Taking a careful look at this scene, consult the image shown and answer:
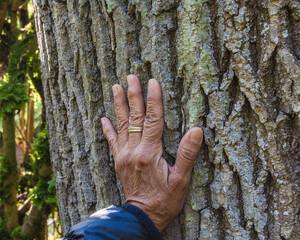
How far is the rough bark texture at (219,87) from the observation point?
1218 mm

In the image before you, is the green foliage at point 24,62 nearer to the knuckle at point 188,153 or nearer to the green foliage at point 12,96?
the green foliage at point 12,96

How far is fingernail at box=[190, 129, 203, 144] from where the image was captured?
1.31 metres

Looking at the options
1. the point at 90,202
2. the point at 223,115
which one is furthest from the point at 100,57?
the point at 90,202

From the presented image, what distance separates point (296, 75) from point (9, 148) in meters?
3.98

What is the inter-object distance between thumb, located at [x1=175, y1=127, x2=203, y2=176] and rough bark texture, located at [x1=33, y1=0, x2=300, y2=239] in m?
0.05

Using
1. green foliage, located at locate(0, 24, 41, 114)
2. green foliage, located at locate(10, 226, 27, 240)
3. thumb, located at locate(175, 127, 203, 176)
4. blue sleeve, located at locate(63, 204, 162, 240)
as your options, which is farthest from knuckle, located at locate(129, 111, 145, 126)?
green foliage, located at locate(10, 226, 27, 240)

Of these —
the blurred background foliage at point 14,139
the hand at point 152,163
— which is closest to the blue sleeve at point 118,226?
the hand at point 152,163

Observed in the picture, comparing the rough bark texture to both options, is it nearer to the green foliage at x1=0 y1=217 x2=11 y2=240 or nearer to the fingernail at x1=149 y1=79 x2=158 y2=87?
the fingernail at x1=149 y1=79 x2=158 y2=87

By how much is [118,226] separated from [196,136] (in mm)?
541

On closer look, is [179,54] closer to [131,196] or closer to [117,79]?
[117,79]

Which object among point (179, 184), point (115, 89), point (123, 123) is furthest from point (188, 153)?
point (115, 89)

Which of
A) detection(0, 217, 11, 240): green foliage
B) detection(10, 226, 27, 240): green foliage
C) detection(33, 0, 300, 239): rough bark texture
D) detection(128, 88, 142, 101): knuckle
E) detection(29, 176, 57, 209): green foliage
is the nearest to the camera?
detection(33, 0, 300, 239): rough bark texture

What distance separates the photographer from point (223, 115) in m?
1.31

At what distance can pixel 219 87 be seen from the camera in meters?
1.31
